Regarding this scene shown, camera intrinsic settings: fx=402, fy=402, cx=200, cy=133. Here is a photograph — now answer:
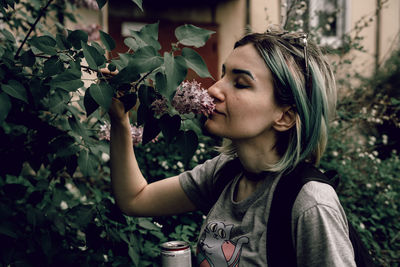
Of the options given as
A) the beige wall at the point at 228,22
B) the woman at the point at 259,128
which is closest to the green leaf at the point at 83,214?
the woman at the point at 259,128

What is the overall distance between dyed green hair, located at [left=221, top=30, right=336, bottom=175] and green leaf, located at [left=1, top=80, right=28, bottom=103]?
70cm

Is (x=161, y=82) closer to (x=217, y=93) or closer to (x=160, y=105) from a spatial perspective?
(x=160, y=105)

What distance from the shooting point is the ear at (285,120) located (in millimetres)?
1254

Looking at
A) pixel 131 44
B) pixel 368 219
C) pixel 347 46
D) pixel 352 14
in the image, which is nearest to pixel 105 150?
pixel 131 44

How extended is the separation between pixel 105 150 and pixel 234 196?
0.55m

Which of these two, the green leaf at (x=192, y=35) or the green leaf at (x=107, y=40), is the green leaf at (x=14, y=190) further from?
the green leaf at (x=192, y=35)

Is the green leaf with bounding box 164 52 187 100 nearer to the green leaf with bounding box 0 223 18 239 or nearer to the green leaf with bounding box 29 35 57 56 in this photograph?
the green leaf with bounding box 29 35 57 56

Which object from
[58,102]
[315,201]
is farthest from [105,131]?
[315,201]

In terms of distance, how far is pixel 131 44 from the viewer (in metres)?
1.16

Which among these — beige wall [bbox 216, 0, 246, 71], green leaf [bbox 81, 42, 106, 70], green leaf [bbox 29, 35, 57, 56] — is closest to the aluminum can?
green leaf [bbox 81, 42, 106, 70]

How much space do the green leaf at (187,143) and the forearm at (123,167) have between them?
239mm

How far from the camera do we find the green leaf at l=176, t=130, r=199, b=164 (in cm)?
117

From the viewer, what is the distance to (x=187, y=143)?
1.18 meters

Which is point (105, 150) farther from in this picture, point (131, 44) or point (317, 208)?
point (317, 208)
